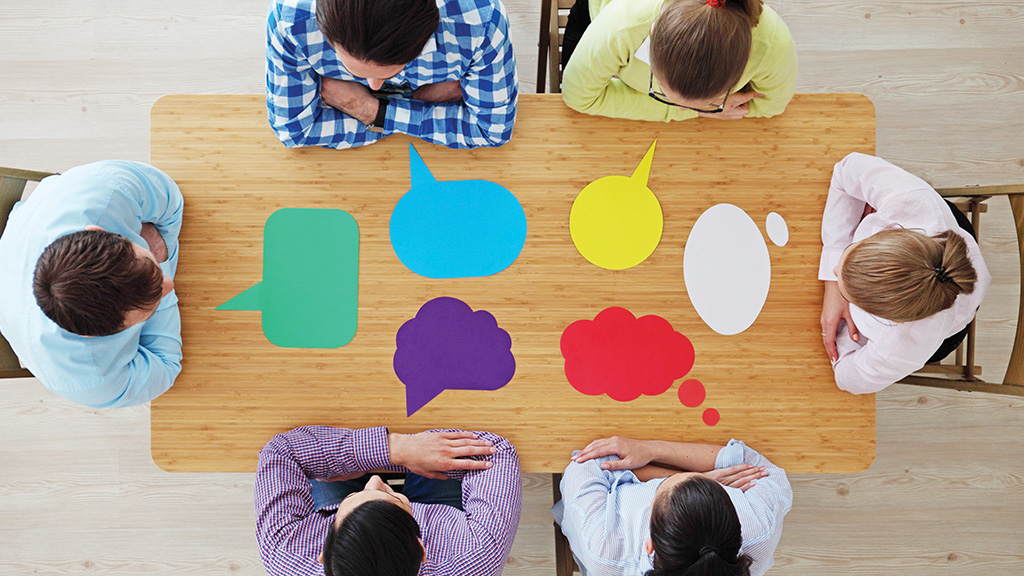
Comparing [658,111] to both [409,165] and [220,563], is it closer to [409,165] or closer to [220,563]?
[409,165]

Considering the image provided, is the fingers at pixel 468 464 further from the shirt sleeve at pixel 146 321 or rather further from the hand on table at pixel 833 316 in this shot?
the hand on table at pixel 833 316

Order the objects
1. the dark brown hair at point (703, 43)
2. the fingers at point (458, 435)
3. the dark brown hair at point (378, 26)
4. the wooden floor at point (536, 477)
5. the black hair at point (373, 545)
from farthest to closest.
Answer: the wooden floor at point (536, 477)
the fingers at point (458, 435)
the black hair at point (373, 545)
the dark brown hair at point (703, 43)
the dark brown hair at point (378, 26)

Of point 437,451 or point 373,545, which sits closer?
point 373,545

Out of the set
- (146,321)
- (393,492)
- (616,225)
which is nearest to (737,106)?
(616,225)

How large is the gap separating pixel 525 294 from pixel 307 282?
1.74ft

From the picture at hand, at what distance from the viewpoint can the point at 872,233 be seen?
4.41 ft

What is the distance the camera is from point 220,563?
2061 millimetres

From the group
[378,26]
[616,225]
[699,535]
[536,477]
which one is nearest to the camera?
[378,26]

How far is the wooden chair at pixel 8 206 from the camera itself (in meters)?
1.32

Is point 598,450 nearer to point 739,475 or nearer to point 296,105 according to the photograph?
point 739,475

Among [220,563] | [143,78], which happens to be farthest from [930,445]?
[143,78]

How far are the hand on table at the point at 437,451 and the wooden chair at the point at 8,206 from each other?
0.89 metres

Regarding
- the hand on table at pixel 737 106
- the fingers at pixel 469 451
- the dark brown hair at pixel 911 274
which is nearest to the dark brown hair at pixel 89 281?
the fingers at pixel 469 451

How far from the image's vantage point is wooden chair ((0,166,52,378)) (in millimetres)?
1315
